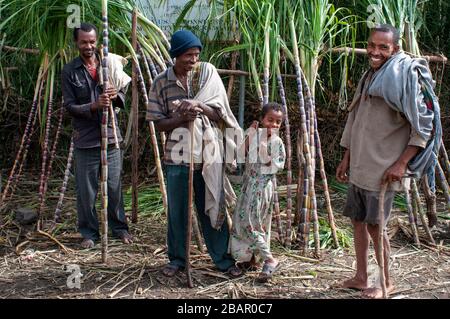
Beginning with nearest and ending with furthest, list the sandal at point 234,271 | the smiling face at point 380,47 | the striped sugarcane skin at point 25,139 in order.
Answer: the smiling face at point 380,47, the sandal at point 234,271, the striped sugarcane skin at point 25,139

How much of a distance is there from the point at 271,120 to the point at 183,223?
83 centimetres

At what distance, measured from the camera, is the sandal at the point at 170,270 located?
354cm

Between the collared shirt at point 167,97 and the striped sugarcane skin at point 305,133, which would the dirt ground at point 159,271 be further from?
the collared shirt at point 167,97

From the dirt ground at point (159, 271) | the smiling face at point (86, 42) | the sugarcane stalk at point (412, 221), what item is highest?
the smiling face at point (86, 42)

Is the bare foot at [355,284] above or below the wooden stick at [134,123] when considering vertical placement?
below

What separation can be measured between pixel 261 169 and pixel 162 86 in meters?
A: 0.78

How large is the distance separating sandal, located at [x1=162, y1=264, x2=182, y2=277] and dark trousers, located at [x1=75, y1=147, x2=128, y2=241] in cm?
89

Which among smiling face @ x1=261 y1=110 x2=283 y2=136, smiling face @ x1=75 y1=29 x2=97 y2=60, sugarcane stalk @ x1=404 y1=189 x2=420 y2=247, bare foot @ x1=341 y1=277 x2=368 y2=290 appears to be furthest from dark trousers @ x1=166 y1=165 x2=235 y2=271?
sugarcane stalk @ x1=404 y1=189 x2=420 y2=247

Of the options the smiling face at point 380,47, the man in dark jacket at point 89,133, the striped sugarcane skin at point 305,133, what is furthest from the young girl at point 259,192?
the man in dark jacket at point 89,133

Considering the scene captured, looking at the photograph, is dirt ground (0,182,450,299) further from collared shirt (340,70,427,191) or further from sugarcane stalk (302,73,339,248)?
collared shirt (340,70,427,191)

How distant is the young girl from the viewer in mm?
3477

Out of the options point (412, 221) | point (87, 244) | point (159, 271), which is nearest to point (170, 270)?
point (159, 271)

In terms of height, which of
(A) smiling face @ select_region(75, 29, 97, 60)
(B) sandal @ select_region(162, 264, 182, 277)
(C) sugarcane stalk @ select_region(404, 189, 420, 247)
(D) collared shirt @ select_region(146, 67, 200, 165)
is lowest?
(B) sandal @ select_region(162, 264, 182, 277)

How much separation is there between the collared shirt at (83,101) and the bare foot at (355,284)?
191 cm
